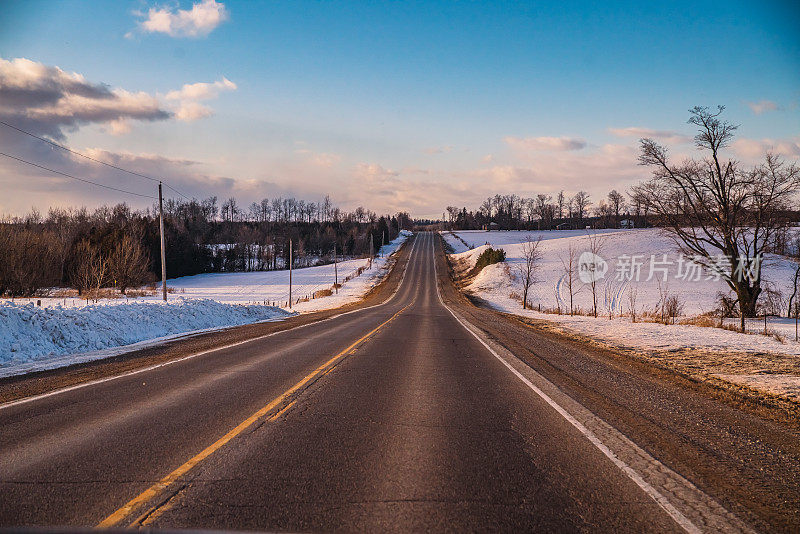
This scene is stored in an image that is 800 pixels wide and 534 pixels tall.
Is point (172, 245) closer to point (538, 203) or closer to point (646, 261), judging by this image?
point (646, 261)

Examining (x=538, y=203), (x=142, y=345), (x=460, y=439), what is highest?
(x=538, y=203)

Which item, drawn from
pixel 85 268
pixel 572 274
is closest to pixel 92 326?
pixel 85 268

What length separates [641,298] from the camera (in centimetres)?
4656

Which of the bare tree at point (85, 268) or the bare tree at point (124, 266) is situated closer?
the bare tree at point (85, 268)

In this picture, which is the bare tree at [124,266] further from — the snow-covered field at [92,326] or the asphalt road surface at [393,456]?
the asphalt road surface at [393,456]

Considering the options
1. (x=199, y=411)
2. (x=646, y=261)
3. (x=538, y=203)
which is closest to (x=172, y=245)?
(x=646, y=261)

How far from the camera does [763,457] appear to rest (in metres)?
4.64

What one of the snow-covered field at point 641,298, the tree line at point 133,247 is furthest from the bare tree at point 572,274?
the tree line at point 133,247

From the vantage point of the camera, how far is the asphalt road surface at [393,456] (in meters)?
3.37

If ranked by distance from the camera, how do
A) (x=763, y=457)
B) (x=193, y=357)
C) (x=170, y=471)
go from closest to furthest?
(x=170, y=471) < (x=763, y=457) < (x=193, y=357)

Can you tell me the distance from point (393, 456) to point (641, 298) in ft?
161

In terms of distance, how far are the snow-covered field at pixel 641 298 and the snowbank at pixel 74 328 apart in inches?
618

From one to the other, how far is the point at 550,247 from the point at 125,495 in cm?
8958

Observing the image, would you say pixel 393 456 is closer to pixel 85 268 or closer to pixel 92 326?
pixel 92 326
